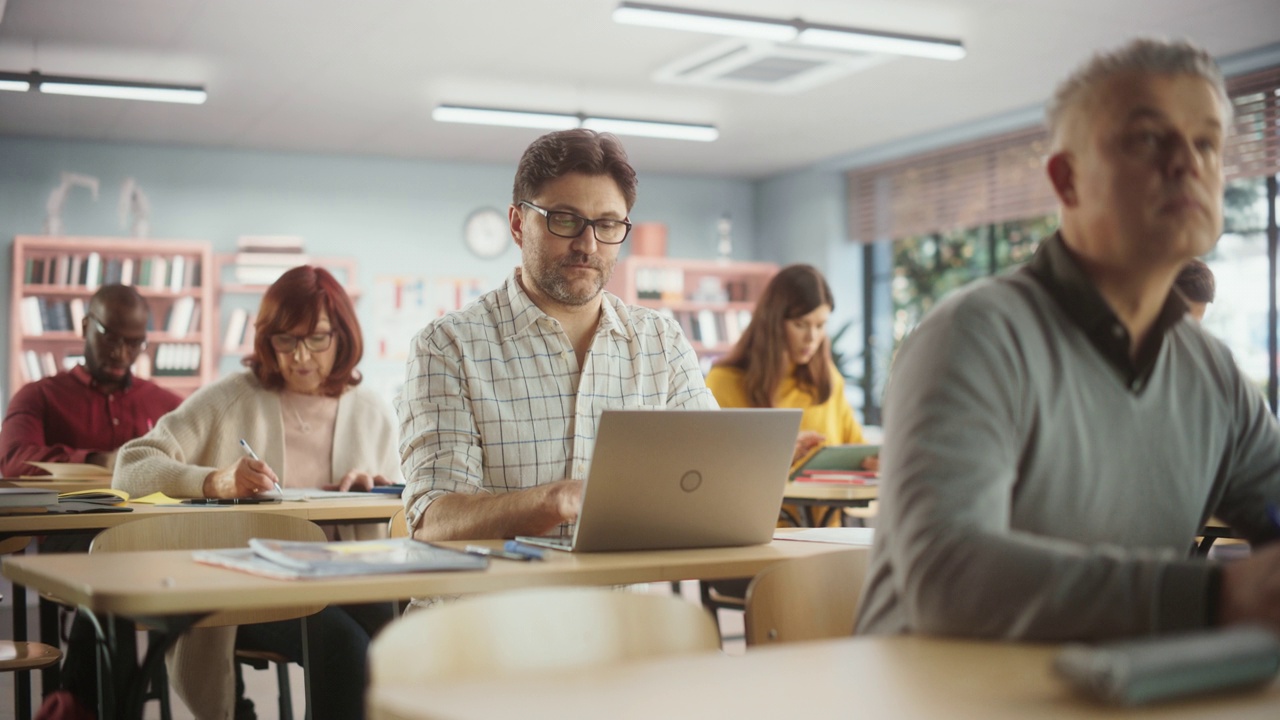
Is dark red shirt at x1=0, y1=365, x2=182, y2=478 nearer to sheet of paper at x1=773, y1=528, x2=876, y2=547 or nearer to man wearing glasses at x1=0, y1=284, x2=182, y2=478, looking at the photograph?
man wearing glasses at x1=0, y1=284, x2=182, y2=478

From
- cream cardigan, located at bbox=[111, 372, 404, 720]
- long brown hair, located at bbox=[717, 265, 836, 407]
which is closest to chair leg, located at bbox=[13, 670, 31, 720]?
cream cardigan, located at bbox=[111, 372, 404, 720]

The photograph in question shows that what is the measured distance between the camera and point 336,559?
1642 millimetres

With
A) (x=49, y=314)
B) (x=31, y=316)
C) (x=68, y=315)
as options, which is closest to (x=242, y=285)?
(x=68, y=315)

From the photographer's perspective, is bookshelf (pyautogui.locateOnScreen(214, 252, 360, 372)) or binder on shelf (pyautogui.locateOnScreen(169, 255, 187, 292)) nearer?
binder on shelf (pyautogui.locateOnScreen(169, 255, 187, 292))

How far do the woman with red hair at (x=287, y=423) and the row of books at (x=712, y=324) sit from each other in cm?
562

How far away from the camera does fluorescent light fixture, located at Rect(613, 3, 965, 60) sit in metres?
5.22

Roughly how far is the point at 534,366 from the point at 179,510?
1.08m

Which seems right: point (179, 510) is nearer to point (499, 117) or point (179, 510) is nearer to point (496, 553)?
point (496, 553)

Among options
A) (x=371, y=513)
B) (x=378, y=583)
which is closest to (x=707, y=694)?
(x=378, y=583)

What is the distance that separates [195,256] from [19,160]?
4.26 feet

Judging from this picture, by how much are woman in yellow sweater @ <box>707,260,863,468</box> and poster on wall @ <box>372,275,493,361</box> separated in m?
4.49

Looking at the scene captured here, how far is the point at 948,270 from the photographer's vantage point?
28.1 feet

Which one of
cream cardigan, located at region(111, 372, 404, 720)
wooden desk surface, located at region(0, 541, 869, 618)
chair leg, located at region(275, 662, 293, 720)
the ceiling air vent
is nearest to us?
wooden desk surface, located at region(0, 541, 869, 618)

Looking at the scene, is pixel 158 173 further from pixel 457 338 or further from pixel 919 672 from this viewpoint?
pixel 919 672
